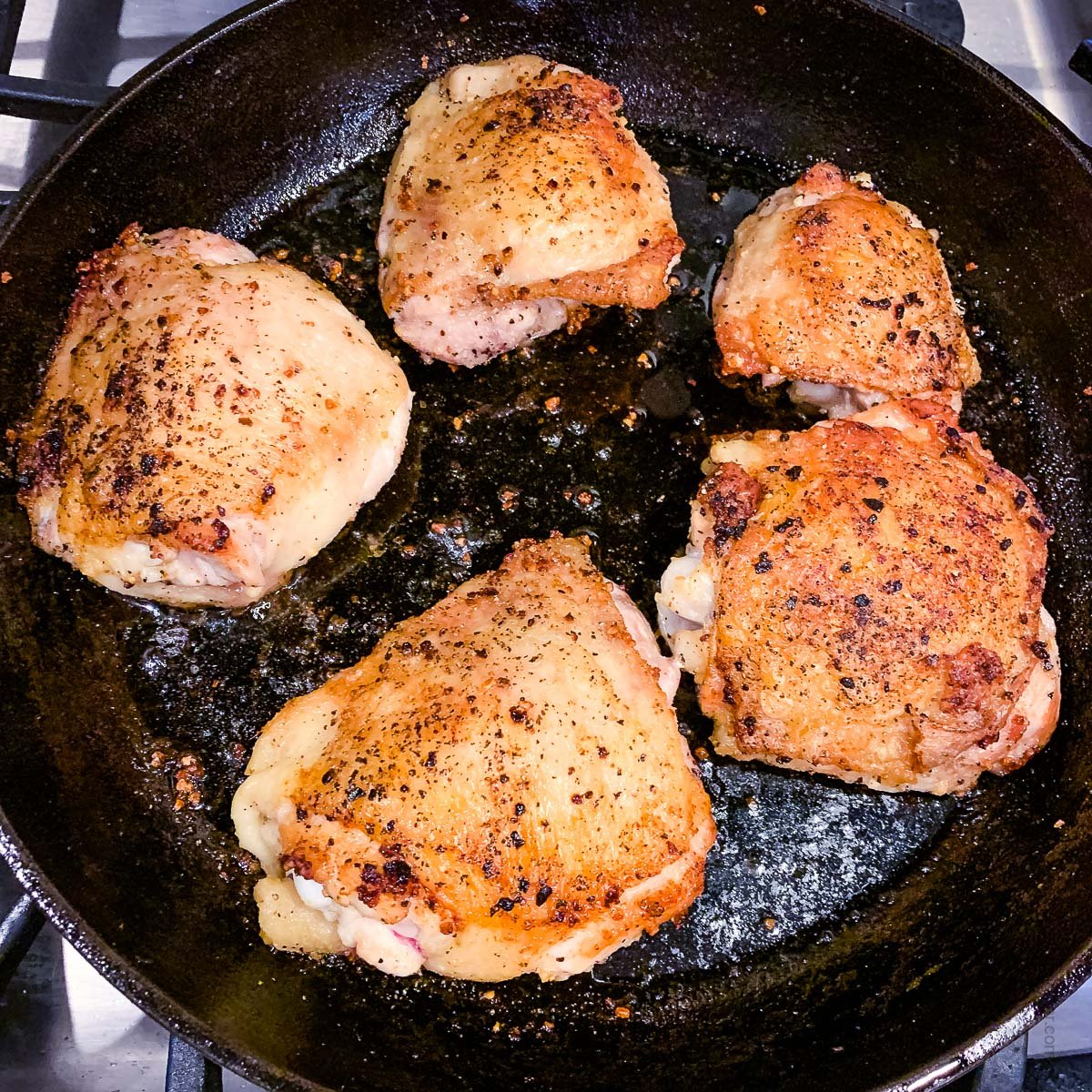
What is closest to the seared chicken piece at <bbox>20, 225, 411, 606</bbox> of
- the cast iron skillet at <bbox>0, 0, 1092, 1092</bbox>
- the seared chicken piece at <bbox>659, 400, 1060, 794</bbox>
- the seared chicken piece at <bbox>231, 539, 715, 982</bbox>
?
the cast iron skillet at <bbox>0, 0, 1092, 1092</bbox>

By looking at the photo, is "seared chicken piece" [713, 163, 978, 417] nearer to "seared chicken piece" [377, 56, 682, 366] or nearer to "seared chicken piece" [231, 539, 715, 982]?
"seared chicken piece" [377, 56, 682, 366]

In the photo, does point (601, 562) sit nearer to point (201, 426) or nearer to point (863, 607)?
point (863, 607)

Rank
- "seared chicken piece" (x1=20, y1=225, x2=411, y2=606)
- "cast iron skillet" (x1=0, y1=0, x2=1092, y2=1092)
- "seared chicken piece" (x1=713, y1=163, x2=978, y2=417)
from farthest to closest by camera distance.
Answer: "seared chicken piece" (x1=713, y1=163, x2=978, y2=417) → "cast iron skillet" (x1=0, y1=0, x2=1092, y2=1092) → "seared chicken piece" (x1=20, y1=225, x2=411, y2=606)

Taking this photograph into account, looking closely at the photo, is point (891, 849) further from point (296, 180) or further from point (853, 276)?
point (296, 180)

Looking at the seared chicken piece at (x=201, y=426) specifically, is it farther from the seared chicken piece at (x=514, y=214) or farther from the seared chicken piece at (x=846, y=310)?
the seared chicken piece at (x=846, y=310)

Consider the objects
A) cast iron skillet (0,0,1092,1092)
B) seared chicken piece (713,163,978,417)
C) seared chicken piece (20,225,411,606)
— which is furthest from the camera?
seared chicken piece (713,163,978,417)
